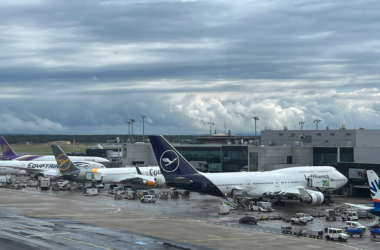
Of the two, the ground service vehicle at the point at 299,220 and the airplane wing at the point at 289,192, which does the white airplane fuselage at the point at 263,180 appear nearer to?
the airplane wing at the point at 289,192

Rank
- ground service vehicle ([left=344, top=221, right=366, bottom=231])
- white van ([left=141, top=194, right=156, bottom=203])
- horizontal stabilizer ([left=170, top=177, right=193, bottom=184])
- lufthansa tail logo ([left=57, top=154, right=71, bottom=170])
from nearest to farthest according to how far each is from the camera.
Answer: ground service vehicle ([left=344, top=221, right=366, bottom=231])
horizontal stabilizer ([left=170, top=177, right=193, bottom=184])
white van ([left=141, top=194, right=156, bottom=203])
lufthansa tail logo ([left=57, top=154, right=71, bottom=170])

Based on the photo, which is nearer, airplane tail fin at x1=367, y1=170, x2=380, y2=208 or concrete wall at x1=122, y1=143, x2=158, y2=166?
airplane tail fin at x1=367, y1=170, x2=380, y2=208

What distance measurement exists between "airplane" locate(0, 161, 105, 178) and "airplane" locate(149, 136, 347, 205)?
165 feet

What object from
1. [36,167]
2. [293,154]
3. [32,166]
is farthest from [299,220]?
[32,166]

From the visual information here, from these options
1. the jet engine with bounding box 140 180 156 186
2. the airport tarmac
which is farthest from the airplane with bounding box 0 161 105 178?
the airport tarmac

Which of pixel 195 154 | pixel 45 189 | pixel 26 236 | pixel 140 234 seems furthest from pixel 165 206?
pixel 195 154

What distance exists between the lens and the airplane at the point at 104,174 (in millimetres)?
99250

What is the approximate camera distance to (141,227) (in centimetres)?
5384

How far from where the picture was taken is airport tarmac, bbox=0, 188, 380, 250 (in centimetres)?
4419

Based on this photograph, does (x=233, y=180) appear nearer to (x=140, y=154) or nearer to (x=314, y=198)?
(x=314, y=198)

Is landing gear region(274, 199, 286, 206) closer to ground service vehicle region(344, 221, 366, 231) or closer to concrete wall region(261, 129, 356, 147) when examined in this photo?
ground service vehicle region(344, 221, 366, 231)

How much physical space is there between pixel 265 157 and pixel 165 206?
34.2 m

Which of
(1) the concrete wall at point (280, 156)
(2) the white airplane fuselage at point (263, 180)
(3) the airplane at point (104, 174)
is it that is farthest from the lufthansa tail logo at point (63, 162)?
(1) the concrete wall at point (280, 156)

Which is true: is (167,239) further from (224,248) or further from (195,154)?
(195,154)
